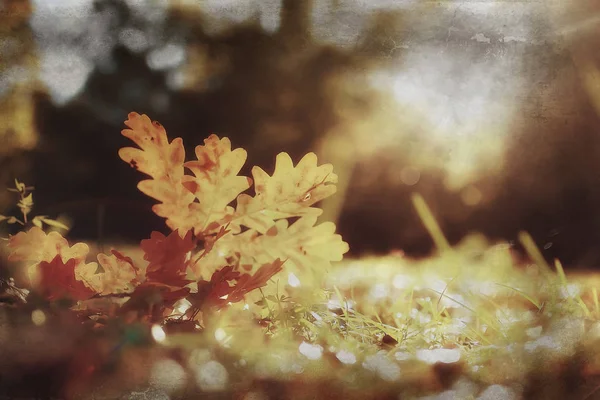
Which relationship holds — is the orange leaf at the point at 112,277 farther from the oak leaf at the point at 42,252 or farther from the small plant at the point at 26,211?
the small plant at the point at 26,211

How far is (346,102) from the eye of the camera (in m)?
1.46

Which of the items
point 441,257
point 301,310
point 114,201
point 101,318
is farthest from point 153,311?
point 441,257

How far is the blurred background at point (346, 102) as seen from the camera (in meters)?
1.27

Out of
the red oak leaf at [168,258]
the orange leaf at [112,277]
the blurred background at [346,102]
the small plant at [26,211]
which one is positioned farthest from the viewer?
the small plant at [26,211]

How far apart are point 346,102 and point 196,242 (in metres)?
0.64

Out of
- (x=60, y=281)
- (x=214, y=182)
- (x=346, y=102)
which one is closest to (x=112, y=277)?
(x=60, y=281)

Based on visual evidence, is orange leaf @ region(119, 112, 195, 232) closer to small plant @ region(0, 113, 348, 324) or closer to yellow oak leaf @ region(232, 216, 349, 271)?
small plant @ region(0, 113, 348, 324)

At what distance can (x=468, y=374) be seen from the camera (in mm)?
877

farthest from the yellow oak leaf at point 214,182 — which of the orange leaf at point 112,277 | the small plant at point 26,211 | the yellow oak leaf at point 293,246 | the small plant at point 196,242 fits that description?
the small plant at point 26,211

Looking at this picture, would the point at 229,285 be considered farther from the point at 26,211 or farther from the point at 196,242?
the point at 26,211

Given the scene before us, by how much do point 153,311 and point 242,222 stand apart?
0.99ft

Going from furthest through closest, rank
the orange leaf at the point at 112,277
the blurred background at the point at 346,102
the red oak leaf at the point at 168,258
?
the blurred background at the point at 346,102
the orange leaf at the point at 112,277
the red oak leaf at the point at 168,258

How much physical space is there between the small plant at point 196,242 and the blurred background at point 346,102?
0.33 m

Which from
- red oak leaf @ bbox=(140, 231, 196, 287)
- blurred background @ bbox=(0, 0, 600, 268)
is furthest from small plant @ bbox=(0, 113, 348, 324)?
blurred background @ bbox=(0, 0, 600, 268)
